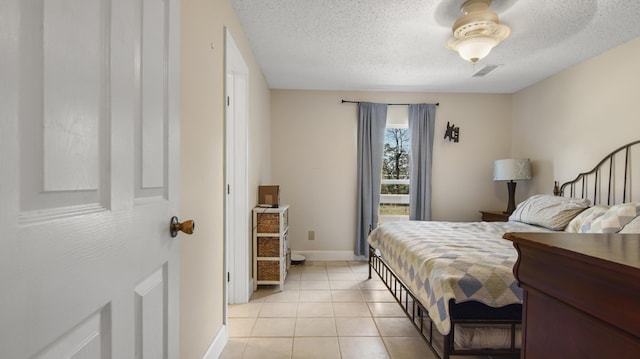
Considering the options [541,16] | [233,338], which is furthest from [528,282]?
[541,16]

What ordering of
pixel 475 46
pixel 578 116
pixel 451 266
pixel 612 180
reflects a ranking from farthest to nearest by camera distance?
pixel 578 116 → pixel 612 180 → pixel 475 46 → pixel 451 266

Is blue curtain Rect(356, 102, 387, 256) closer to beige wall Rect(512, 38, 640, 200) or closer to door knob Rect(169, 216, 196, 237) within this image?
Result: beige wall Rect(512, 38, 640, 200)

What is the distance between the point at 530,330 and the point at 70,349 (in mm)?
1124

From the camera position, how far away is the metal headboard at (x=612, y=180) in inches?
104

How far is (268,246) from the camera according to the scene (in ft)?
10.0

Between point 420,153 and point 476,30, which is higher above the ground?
point 476,30

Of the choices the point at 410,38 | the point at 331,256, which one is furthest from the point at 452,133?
the point at 331,256

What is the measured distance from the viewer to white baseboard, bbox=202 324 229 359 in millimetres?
1782

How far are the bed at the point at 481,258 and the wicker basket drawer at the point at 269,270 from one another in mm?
1074

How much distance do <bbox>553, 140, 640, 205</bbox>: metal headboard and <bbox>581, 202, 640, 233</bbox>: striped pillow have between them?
0.65m

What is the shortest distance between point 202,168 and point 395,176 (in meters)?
3.33

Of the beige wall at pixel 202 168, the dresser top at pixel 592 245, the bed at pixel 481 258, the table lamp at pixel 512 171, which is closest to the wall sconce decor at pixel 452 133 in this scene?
the table lamp at pixel 512 171

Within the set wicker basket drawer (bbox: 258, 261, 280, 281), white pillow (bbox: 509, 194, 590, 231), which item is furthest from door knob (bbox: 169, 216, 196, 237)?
white pillow (bbox: 509, 194, 590, 231)

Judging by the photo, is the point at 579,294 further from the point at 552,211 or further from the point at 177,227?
the point at 552,211
